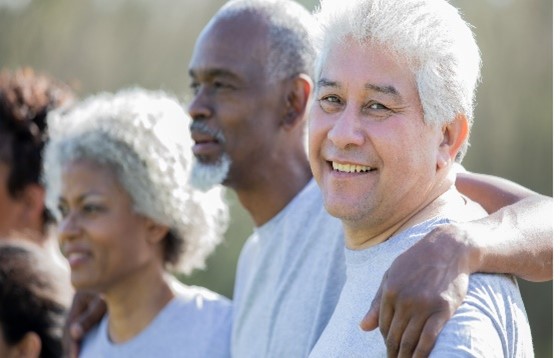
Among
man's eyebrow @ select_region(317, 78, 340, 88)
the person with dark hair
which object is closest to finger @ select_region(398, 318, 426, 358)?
man's eyebrow @ select_region(317, 78, 340, 88)

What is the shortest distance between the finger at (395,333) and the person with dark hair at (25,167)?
321 cm

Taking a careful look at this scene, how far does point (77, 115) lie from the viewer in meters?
4.82

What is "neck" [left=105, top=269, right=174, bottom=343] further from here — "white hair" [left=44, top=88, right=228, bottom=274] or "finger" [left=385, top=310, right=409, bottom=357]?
"finger" [left=385, top=310, right=409, bottom=357]

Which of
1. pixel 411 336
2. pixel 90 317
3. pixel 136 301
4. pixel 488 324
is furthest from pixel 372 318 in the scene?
pixel 90 317

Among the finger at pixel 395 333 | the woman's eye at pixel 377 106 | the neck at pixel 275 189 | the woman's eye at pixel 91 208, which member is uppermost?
the woman's eye at pixel 377 106

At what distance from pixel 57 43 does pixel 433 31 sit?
953 cm

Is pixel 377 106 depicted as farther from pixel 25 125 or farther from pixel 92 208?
pixel 25 125

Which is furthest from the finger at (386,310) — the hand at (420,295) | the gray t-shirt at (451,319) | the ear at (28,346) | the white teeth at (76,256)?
the ear at (28,346)

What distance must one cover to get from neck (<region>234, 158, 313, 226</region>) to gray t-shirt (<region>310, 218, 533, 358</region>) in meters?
1.24

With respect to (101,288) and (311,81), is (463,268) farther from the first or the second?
(101,288)

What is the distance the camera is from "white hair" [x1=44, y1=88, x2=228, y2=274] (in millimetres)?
4547

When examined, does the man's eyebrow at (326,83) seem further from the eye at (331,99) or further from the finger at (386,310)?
the finger at (386,310)

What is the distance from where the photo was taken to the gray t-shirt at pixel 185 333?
417 cm
